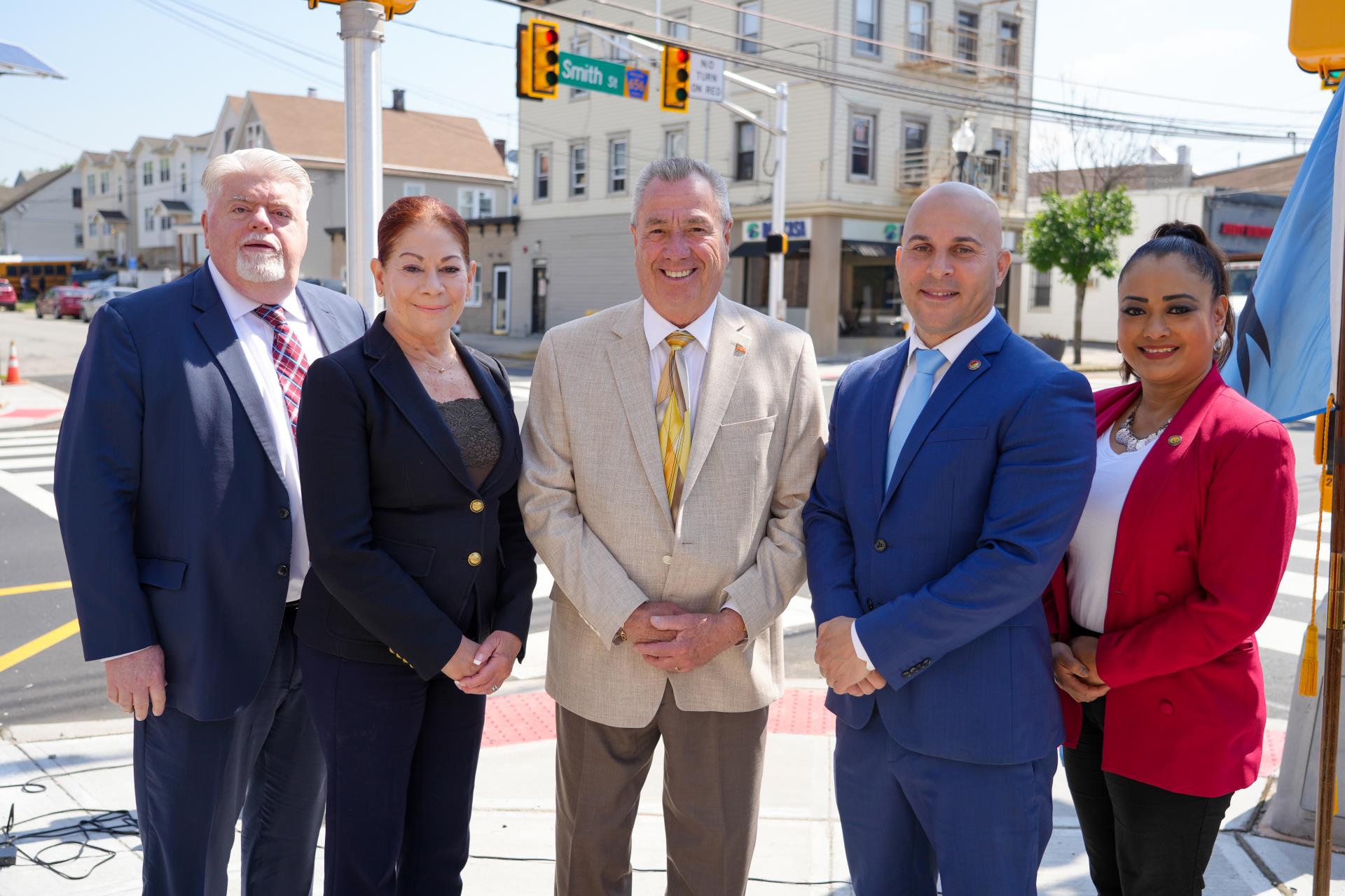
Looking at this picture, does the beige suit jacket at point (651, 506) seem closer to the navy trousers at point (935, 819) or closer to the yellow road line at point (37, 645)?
the navy trousers at point (935, 819)

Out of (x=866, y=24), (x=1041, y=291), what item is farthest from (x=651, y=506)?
(x=1041, y=291)

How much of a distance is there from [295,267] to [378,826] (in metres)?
1.62

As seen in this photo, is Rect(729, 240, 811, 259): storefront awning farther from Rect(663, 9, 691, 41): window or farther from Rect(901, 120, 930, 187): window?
Rect(663, 9, 691, 41): window

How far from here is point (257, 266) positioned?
2990 mm

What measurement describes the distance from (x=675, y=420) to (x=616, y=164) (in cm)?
3152

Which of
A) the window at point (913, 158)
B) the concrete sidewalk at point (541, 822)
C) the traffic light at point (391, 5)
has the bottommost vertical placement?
the concrete sidewalk at point (541, 822)

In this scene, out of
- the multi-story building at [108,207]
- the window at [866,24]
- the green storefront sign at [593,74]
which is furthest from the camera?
the multi-story building at [108,207]

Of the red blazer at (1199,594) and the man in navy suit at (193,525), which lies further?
the man in navy suit at (193,525)

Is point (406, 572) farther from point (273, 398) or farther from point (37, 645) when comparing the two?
point (37, 645)

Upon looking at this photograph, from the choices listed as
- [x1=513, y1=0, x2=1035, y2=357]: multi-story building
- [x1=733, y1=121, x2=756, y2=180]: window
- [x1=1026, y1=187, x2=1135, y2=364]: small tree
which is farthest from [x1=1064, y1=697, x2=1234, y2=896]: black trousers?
[x1=733, y1=121, x2=756, y2=180]: window

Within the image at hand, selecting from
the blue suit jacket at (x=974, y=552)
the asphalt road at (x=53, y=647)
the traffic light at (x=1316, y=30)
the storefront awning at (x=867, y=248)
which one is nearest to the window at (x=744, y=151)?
the storefront awning at (x=867, y=248)

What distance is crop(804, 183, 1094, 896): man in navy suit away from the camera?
2459 mm

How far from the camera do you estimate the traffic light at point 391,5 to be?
212 inches

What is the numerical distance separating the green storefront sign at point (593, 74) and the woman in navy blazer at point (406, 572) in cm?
1324
